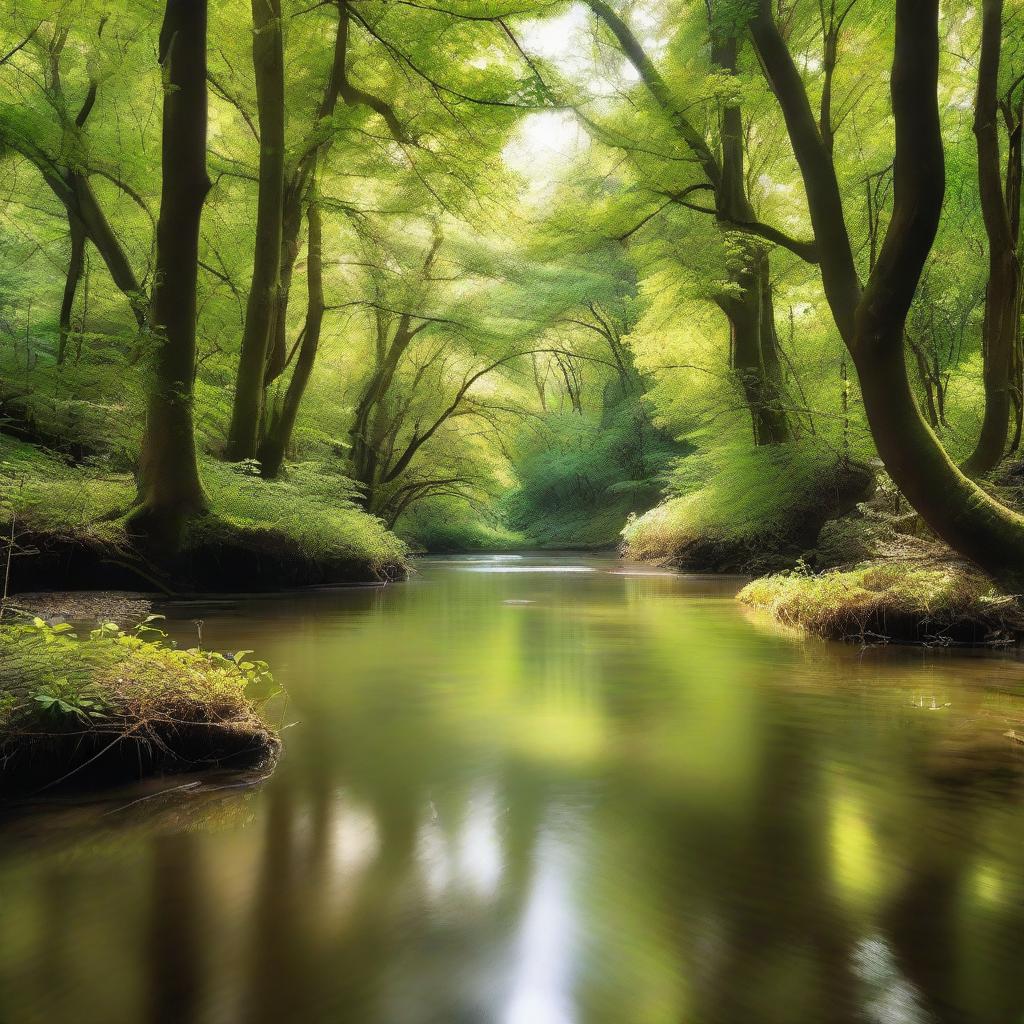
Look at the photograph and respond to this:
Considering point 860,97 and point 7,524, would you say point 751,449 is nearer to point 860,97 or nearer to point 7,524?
point 860,97

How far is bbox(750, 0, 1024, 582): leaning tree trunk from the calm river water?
126cm

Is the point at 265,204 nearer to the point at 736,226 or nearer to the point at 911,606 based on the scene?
the point at 736,226

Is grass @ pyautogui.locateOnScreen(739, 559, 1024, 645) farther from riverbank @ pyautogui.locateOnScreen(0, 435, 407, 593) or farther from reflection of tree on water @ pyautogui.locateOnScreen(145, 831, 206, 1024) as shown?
riverbank @ pyautogui.locateOnScreen(0, 435, 407, 593)

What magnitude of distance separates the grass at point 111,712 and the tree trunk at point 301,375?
34.7 ft

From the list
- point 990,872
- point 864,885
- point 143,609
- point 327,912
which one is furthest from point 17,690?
point 143,609

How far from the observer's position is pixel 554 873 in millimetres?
2439

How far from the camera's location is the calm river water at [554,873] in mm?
1795

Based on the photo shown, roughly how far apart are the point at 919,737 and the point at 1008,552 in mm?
2242

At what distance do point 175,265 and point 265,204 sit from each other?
125 inches

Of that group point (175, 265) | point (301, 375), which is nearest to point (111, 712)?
point (175, 265)

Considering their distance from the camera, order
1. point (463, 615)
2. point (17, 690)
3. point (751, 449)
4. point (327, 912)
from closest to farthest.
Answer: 1. point (327, 912)
2. point (17, 690)
3. point (463, 615)
4. point (751, 449)

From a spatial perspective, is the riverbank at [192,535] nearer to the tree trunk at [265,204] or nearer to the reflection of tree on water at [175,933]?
the tree trunk at [265,204]

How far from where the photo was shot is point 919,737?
392 cm

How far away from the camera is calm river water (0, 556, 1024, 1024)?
5.89ft
